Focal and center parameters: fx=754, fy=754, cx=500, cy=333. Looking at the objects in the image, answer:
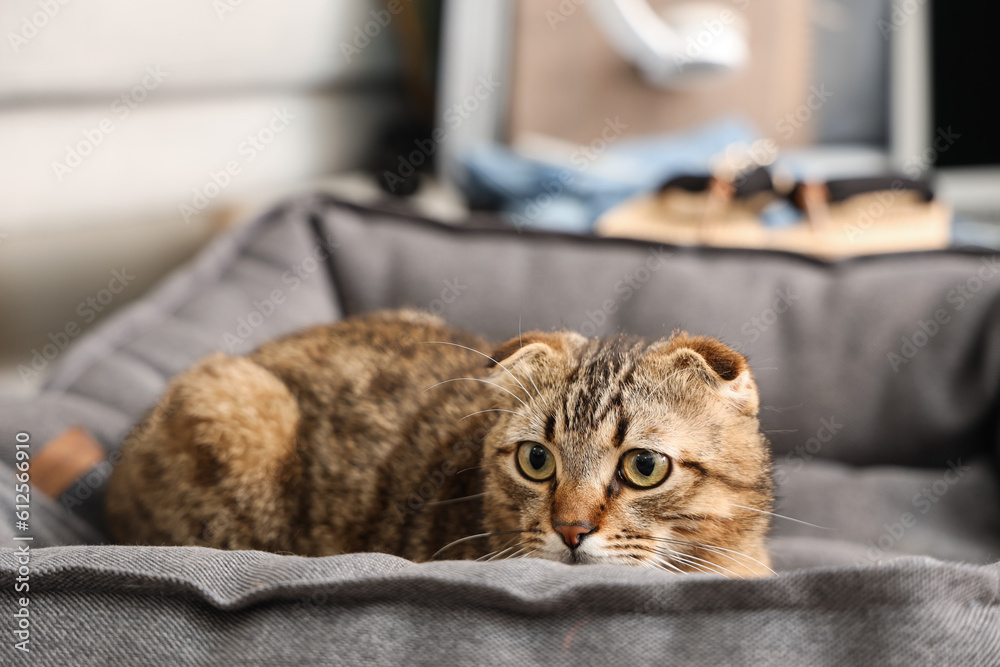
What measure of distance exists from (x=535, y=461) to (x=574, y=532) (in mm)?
112

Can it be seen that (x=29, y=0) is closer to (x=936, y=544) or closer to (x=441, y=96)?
(x=441, y=96)

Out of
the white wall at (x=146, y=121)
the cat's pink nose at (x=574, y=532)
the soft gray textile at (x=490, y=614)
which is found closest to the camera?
the soft gray textile at (x=490, y=614)

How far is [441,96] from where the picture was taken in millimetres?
2805

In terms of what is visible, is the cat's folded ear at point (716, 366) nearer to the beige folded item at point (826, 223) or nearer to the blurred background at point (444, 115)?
the beige folded item at point (826, 223)

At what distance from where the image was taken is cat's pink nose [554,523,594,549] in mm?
814

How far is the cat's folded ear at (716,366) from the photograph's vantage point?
2.75 feet

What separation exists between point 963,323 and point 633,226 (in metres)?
0.78

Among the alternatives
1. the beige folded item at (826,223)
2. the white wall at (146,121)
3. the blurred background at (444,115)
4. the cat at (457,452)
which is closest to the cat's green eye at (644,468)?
the cat at (457,452)

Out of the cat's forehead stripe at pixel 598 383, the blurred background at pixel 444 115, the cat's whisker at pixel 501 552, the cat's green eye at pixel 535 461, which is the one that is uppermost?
the blurred background at pixel 444 115

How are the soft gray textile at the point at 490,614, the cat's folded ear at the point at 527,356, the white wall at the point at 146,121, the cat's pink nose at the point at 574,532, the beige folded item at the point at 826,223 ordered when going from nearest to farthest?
the soft gray textile at the point at 490,614, the cat's pink nose at the point at 574,532, the cat's folded ear at the point at 527,356, the beige folded item at the point at 826,223, the white wall at the point at 146,121

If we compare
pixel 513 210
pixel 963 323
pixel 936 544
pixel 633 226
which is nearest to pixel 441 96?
pixel 513 210

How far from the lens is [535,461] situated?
90cm

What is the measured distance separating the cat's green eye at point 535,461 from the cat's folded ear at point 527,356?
8cm

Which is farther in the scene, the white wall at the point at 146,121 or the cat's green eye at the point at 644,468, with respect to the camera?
the white wall at the point at 146,121
